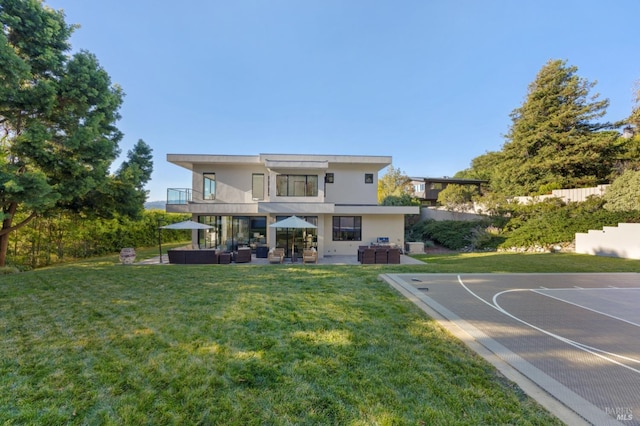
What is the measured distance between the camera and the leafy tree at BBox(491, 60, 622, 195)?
1967 cm

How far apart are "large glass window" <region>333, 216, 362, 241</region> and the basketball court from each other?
24.0ft

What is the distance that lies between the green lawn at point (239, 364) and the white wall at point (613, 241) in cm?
1573

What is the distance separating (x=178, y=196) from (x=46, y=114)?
689cm

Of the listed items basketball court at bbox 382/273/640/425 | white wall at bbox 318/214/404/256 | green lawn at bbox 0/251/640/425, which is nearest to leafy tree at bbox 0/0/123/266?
green lawn at bbox 0/251/640/425

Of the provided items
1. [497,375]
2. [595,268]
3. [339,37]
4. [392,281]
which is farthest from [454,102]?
[497,375]

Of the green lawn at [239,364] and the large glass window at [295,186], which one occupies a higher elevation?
the large glass window at [295,186]

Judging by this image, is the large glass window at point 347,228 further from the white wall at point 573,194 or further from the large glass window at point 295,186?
the white wall at point 573,194

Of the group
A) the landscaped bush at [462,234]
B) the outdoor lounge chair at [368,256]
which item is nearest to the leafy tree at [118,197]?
the outdoor lounge chair at [368,256]

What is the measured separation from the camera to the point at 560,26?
46.4 ft

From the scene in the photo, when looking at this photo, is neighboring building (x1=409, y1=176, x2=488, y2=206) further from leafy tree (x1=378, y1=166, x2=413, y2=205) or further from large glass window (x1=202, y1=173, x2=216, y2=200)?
large glass window (x1=202, y1=173, x2=216, y2=200)

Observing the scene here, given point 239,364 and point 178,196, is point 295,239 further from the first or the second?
point 239,364

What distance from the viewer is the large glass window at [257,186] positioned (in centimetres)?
1631

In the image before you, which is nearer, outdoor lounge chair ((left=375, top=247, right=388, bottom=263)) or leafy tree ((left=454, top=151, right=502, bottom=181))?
outdoor lounge chair ((left=375, top=247, right=388, bottom=263))

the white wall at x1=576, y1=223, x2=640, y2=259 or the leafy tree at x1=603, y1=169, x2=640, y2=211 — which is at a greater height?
the leafy tree at x1=603, y1=169, x2=640, y2=211
